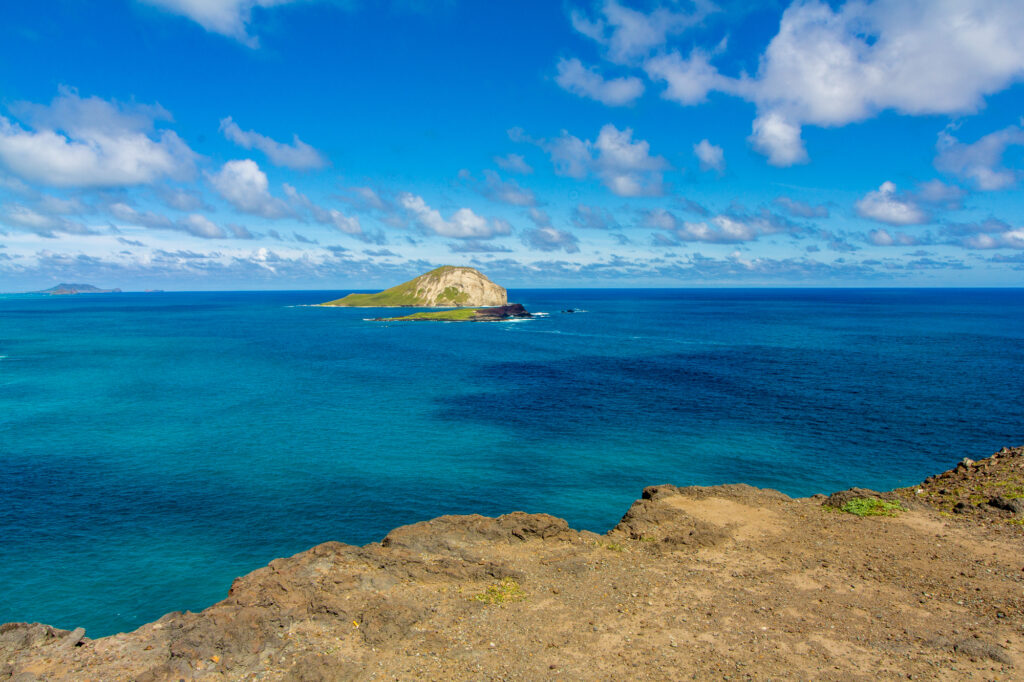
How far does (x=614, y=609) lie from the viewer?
2080 centimetres

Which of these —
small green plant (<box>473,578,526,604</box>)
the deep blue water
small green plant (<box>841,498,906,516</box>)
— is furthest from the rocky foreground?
the deep blue water

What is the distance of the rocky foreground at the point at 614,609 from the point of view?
17547mm

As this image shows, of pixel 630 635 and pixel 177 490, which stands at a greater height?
pixel 630 635

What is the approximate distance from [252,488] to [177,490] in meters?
5.29

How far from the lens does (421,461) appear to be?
47875mm

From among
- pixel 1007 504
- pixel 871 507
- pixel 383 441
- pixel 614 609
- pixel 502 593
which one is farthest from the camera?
pixel 383 441

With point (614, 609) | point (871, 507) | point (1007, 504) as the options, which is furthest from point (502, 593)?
point (1007, 504)

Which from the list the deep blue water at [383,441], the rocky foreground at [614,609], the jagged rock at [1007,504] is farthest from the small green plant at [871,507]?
the deep blue water at [383,441]

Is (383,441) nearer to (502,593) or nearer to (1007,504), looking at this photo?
(502,593)

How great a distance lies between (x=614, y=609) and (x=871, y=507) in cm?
1664

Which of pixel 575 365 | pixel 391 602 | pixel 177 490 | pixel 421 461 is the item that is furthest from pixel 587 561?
pixel 575 365

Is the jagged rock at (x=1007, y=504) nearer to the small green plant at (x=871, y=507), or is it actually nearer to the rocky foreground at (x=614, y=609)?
the rocky foreground at (x=614, y=609)

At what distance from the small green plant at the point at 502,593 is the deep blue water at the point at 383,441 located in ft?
46.7

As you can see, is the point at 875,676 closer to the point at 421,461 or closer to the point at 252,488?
the point at 421,461
